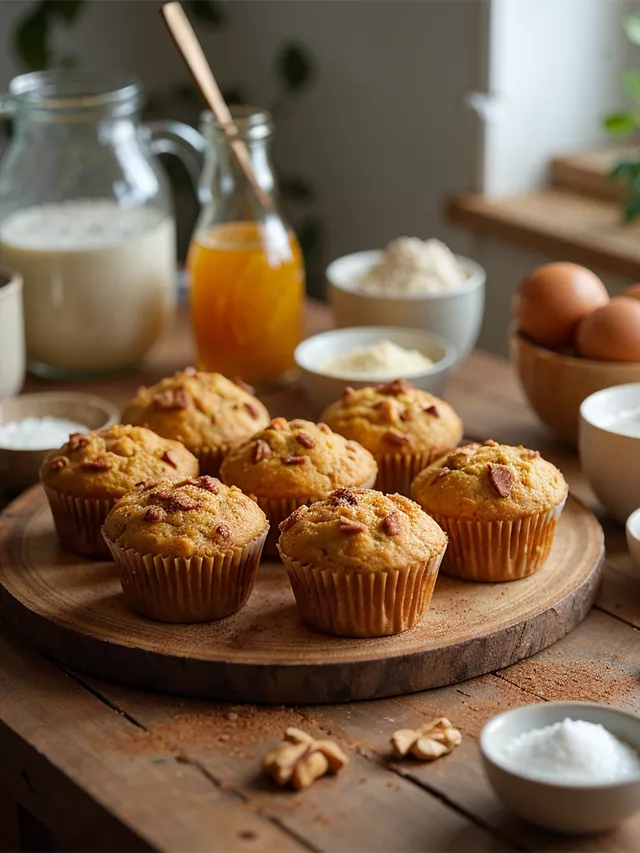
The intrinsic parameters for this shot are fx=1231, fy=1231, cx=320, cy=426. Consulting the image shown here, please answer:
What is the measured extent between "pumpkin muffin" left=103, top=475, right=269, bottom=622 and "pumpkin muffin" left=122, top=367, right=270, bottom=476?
0.80ft

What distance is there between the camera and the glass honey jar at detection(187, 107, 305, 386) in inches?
78.5

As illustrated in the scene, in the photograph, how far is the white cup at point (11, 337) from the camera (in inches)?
74.0

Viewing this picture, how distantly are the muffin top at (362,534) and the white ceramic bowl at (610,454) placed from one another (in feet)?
1.11

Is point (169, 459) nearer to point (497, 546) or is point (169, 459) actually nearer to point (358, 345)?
point (497, 546)

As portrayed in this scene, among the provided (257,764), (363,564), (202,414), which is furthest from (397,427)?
(257,764)

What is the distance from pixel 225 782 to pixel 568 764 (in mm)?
305

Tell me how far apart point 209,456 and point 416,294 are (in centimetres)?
58

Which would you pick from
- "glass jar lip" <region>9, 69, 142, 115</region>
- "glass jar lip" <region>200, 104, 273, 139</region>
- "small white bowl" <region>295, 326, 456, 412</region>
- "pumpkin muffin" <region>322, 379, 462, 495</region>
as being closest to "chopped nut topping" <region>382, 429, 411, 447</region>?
"pumpkin muffin" <region>322, 379, 462, 495</region>

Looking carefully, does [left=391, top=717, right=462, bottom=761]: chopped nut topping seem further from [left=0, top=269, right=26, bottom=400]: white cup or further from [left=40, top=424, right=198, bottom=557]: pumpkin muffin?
[left=0, top=269, right=26, bottom=400]: white cup

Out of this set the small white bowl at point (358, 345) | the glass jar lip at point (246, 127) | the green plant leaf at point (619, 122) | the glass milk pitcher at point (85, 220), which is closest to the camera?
the small white bowl at point (358, 345)

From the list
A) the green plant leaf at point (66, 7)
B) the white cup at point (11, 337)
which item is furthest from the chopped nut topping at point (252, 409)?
the green plant leaf at point (66, 7)

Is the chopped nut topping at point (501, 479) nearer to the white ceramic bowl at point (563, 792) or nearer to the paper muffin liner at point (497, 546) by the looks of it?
the paper muffin liner at point (497, 546)

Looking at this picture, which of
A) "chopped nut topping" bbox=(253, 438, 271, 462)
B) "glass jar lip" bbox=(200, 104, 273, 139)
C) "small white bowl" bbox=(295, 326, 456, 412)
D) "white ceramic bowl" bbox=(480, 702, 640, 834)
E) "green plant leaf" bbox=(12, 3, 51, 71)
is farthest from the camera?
"green plant leaf" bbox=(12, 3, 51, 71)

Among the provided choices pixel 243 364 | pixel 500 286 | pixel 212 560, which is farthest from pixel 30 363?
pixel 500 286
